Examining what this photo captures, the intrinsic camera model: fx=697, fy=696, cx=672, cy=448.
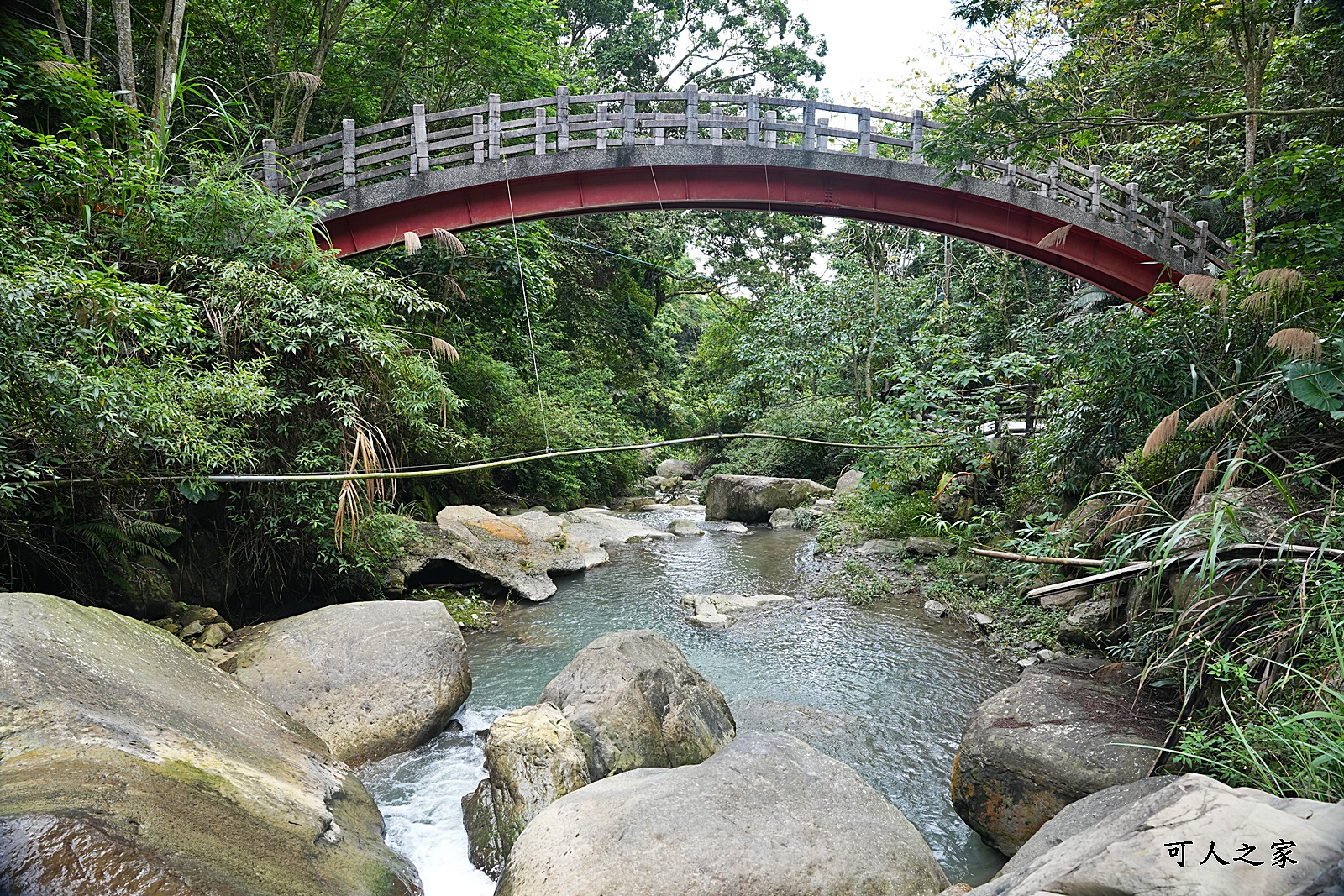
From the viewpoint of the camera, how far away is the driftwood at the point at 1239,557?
2.95m

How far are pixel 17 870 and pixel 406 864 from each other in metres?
1.67

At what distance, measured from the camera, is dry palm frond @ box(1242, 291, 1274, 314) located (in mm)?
4898

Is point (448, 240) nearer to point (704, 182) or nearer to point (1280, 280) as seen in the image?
point (704, 182)

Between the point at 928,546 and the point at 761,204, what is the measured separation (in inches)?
257

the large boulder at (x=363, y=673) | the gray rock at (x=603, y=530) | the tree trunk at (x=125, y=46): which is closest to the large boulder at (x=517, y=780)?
the large boulder at (x=363, y=673)

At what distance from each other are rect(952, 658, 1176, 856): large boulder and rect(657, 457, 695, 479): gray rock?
17.3 metres

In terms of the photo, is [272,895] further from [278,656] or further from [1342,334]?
[1342,334]

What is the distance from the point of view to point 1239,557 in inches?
137

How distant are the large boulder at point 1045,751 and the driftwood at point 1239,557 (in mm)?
812

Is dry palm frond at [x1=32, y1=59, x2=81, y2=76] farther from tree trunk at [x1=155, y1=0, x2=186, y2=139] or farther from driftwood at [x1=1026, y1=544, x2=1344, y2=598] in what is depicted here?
driftwood at [x1=1026, y1=544, x2=1344, y2=598]

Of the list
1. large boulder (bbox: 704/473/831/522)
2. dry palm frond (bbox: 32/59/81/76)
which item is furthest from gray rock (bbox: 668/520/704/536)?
dry palm frond (bbox: 32/59/81/76)

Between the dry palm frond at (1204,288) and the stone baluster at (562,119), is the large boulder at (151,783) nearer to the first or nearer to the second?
the dry palm frond at (1204,288)

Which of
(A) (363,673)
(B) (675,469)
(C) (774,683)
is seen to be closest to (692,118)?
(C) (774,683)

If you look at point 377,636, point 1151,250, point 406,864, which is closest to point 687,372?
point 1151,250
